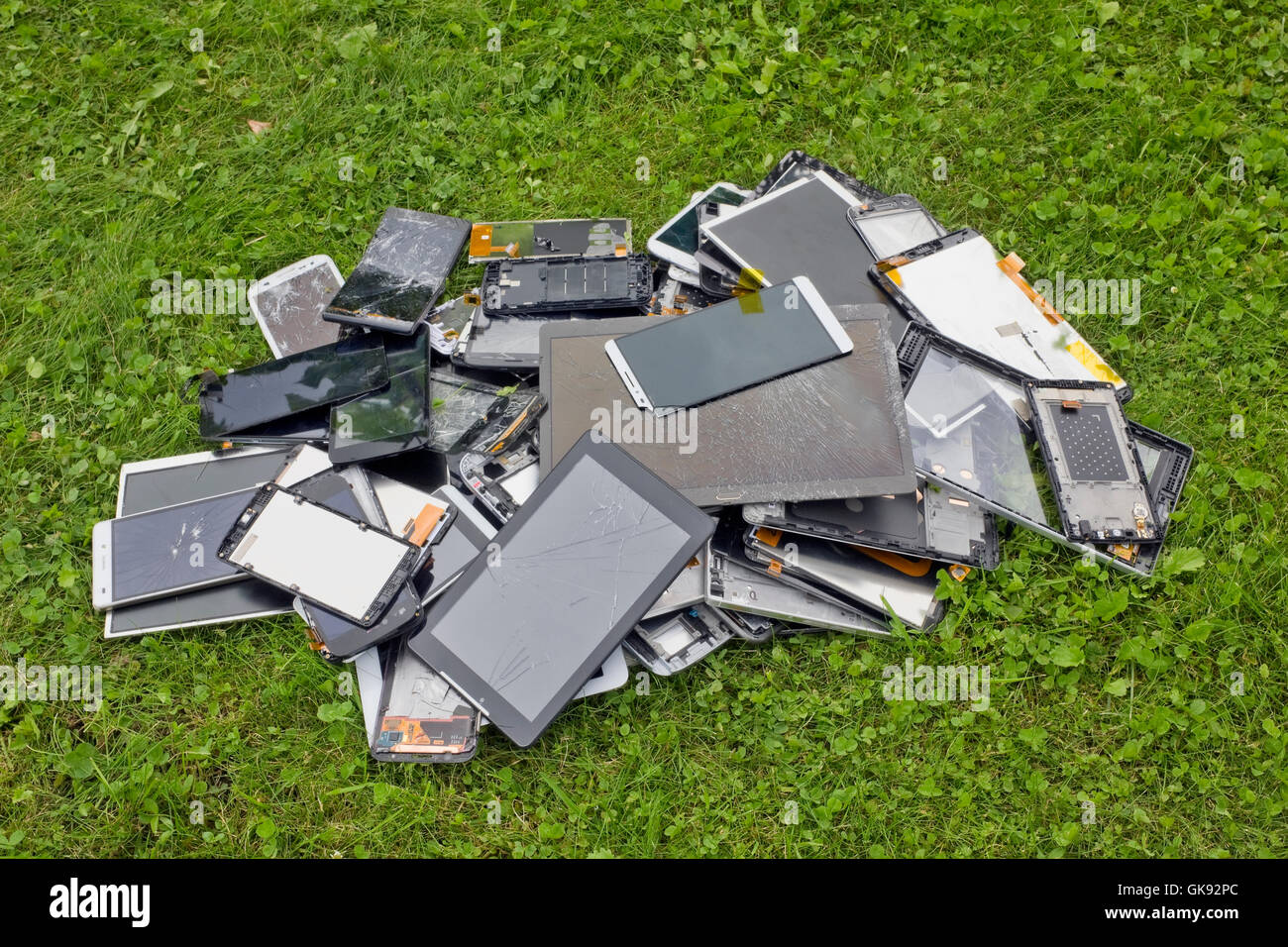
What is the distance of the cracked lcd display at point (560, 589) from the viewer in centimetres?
497

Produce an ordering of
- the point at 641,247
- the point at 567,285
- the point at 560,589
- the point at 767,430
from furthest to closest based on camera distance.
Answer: the point at 641,247 → the point at 567,285 → the point at 767,430 → the point at 560,589

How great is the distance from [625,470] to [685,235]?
7.11 feet

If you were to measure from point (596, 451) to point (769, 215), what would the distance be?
2.28m

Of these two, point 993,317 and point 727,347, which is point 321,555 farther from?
point 993,317

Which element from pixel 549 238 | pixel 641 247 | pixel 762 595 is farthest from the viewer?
pixel 641 247

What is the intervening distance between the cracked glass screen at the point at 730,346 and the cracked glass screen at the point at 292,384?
5.56 feet

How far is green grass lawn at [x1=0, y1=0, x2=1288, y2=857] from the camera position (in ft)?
17.0

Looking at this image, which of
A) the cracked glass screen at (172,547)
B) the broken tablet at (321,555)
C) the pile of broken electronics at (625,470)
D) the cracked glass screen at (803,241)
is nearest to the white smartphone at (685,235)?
the pile of broken electronics at (625,470)

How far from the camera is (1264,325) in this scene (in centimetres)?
636

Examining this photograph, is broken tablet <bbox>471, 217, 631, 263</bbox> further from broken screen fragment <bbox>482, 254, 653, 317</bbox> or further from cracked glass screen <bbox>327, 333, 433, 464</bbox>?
cracked glass screen <bbox>327, 333, 433, 464</bbox>

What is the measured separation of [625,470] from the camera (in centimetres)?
516

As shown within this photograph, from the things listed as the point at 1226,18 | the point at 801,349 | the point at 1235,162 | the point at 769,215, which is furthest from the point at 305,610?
the point at 1226,18

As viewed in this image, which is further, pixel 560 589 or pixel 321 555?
pixel 321 555

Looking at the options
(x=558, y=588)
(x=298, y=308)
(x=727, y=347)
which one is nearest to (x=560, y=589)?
(x=558, y=588)
